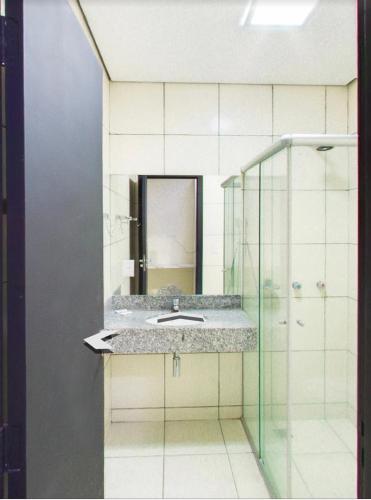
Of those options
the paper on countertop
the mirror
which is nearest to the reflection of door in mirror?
the mirror

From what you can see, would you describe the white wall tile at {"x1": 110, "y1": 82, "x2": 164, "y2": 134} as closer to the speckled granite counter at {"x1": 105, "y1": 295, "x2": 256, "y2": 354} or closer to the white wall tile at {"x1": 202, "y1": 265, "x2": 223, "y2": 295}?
the white wall tile at {"x1": 202, "y1": 265, "x2": 223, "y2": 295}

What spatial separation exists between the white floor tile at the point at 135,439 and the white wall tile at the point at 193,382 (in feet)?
0.72

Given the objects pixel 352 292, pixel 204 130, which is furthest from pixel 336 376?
pixel 204 130

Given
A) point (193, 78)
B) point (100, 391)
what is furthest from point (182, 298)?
point (193, 78)

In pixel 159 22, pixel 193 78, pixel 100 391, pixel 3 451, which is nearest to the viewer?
pixel 3 451

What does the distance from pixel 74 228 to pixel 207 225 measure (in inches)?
64.7

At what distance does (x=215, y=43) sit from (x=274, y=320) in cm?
164

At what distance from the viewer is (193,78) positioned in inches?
96.3

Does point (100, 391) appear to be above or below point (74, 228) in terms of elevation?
below

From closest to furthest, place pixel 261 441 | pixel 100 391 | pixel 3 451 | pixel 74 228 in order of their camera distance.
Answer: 1. pixel 3 451
2. pixel 74 228
3. pixel 100 391
4. pixel 261 441

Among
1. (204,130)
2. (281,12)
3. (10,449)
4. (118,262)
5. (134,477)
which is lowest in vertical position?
(134,477)

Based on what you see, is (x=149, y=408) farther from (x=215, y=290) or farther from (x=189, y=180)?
(x=189, y=180)

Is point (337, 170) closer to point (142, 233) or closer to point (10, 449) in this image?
point (142, 233)

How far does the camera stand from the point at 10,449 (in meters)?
0.68
